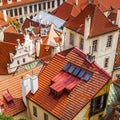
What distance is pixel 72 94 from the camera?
29500 mm

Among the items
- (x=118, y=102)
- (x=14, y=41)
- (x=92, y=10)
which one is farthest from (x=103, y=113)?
(x=14, y=41)

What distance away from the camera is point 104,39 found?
1539 inches

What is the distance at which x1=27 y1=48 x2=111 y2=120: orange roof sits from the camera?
94.0 feet

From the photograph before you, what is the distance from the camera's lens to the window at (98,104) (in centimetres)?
2955

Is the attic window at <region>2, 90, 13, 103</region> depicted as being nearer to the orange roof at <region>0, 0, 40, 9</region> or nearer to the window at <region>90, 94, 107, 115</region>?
the window at <region>90, 94, 107, 115</region>

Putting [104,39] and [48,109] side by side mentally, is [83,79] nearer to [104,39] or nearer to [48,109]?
[48,109]

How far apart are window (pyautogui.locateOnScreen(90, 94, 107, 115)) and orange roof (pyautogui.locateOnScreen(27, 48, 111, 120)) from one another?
1.16m

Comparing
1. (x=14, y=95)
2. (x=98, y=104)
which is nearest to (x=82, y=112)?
(x=98, y=104)

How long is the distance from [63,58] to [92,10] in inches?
379

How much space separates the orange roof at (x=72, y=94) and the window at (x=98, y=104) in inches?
45.6

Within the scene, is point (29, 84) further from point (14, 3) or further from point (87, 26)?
point (14, 3)

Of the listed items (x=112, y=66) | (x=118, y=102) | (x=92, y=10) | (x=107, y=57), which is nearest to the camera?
(x=118, y=102)

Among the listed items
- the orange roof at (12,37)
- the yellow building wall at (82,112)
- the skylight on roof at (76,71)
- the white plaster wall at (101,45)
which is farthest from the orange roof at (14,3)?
the skylight on roof at (76,71)

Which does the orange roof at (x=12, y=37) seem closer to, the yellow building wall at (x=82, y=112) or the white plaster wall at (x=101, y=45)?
the white plaster wall at (x=101, y=45)
